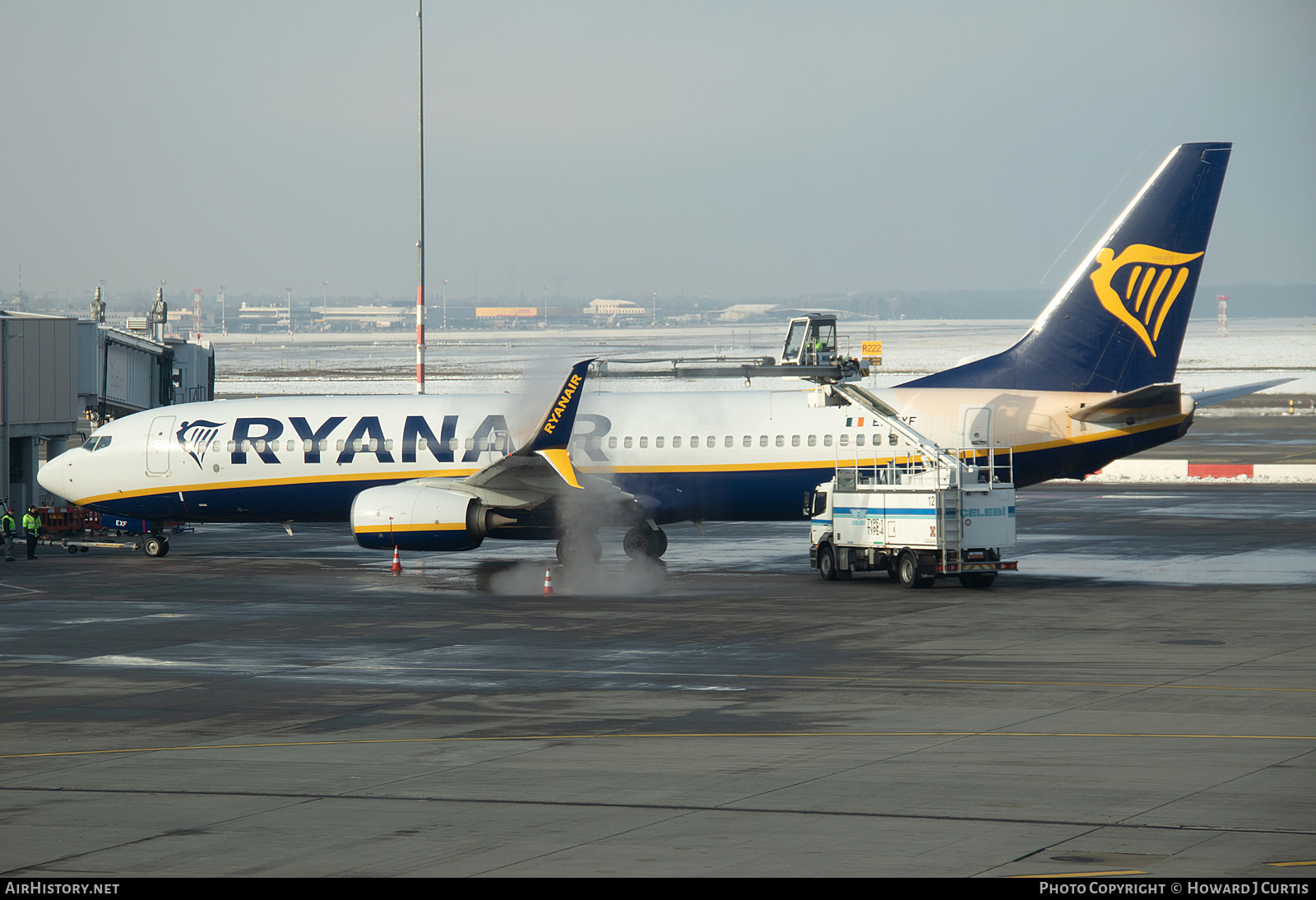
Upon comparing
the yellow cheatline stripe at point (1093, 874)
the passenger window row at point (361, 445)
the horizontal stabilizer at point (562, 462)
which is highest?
the passenger window row at point (361, 445)

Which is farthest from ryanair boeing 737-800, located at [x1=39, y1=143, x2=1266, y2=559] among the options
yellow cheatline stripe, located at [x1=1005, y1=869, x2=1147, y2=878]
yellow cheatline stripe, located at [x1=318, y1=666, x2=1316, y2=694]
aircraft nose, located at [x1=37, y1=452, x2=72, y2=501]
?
yellow cheatline stripe, located at [x1=1005, y1=869, x2=1147, y2=878]

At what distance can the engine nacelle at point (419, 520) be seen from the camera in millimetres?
33656

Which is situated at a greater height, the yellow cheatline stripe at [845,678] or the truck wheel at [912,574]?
the truck wheel at [912,574]

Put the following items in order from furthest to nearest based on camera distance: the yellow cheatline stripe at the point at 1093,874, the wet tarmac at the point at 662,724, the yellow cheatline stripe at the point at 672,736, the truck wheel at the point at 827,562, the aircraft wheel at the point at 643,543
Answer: the aircraft wheel at the point at 643,543, the truck wheel at the point at 827,562, the yellow cheatline stripe at the point at 672,736, the wet tarmac at the point at 662,724, the yellow cheatline stripe at the point at 1093,874

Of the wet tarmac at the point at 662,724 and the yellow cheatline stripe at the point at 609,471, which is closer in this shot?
the wet tarmac at the point at 662,724

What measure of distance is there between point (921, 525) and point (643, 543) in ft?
26.9

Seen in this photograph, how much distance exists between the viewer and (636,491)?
36781mm

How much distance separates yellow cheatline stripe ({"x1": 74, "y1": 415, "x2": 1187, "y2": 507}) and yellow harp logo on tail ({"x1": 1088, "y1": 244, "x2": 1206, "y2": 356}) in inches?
104

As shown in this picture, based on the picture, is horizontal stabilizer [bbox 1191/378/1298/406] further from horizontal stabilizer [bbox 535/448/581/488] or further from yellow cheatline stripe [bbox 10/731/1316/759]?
yellow cheatline stripe [bbox 10/731/1316/759]

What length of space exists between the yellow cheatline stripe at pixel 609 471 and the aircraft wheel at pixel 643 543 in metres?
1.48

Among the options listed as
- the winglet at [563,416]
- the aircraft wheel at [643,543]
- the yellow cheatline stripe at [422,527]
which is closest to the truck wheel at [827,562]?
the aircraft wheel at [643,543]

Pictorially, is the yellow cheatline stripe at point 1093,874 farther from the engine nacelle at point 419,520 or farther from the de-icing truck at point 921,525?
the engine nacelle at point 419,520

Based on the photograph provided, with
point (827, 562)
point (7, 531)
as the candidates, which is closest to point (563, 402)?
point (827, 562)

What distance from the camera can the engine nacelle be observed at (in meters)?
33.7
